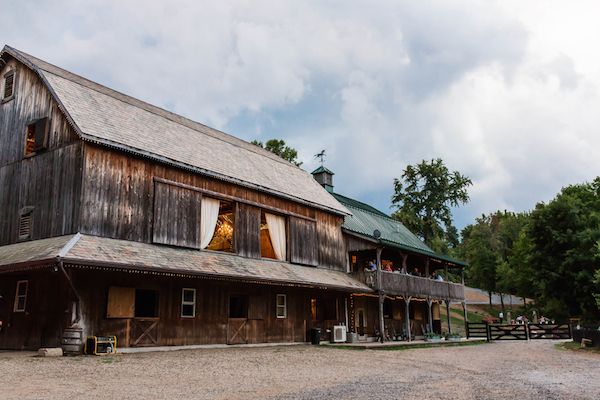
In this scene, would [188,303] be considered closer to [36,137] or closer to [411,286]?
[36,137]

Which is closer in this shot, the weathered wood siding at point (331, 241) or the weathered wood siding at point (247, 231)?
the weathered wood siding at point (247, 231)

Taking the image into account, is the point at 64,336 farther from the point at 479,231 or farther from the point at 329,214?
the point at 479,231

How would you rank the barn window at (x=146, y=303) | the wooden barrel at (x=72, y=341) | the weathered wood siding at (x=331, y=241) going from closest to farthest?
the wooden barrel at (x=72, y=341) → the barn window at (x=146, y=303) → the weathered wood siding at (x=331, y=241)

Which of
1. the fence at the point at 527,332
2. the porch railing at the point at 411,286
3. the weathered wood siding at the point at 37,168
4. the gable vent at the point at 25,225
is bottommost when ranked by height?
the fence at the point at 527,332

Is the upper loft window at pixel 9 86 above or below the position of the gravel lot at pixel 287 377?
above

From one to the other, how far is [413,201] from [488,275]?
1351cm

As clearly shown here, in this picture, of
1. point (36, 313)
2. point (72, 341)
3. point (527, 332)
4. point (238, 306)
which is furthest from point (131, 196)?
point (527, 332)

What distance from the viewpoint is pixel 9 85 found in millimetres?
22719

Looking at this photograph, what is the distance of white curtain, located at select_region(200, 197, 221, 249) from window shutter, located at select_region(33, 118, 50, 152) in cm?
644

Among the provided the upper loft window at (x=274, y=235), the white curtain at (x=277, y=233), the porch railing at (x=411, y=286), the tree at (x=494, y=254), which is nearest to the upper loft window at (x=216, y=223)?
the upper loft window at (x=274, y=235)

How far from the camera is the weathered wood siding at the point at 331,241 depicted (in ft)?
96.1

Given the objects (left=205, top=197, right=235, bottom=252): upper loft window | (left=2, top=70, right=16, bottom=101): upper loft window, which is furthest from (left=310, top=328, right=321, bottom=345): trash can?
(left=2, top=70, right=16, bottom=101): upper loft window

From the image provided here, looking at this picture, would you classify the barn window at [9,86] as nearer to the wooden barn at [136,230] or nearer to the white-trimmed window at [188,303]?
the wooden barn at [136,230]

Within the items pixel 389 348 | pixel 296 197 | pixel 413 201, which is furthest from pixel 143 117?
pixel 413 201
